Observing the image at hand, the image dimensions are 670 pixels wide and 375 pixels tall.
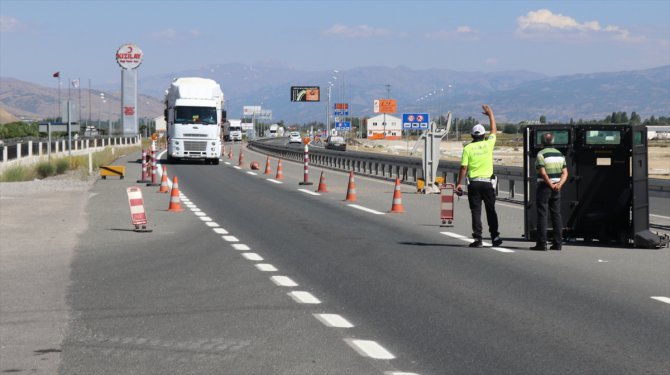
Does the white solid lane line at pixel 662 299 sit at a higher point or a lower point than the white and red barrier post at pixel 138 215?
lower

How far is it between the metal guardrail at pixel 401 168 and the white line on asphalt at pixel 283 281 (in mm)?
10932

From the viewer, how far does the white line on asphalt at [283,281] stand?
13.0m

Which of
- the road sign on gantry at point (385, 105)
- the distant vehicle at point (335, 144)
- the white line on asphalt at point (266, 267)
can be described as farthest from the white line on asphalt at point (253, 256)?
the road sign on gantry at point (385, 105)

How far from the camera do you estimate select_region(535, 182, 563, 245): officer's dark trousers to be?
17.0 metres

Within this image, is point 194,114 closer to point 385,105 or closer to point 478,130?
point 478,130

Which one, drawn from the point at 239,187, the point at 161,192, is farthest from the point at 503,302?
the point at 239,187

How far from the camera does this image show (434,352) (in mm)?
8773

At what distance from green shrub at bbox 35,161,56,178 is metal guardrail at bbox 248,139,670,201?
12.2 metres

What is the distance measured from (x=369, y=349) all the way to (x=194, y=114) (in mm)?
46112

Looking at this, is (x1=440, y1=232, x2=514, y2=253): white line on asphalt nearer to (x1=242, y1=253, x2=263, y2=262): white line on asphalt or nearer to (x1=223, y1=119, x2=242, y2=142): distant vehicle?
(x1=242, y1=253, x2=263, y2=262): white line on asphalt

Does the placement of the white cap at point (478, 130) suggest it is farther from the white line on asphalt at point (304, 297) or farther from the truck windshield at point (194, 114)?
the truck windshield at point (194, 114)

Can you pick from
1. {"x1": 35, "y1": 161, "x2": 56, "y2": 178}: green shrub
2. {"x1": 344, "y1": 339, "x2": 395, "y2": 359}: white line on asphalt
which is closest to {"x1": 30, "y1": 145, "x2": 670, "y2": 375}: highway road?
{"x1": 344, "y1": 339, "x2": 395, "y2": 359}: white line on asphalt

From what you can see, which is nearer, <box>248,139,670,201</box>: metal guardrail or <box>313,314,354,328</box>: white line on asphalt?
<box>313,314,354,328</box>: white line on asphalt

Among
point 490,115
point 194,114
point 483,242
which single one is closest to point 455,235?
point 483,242
